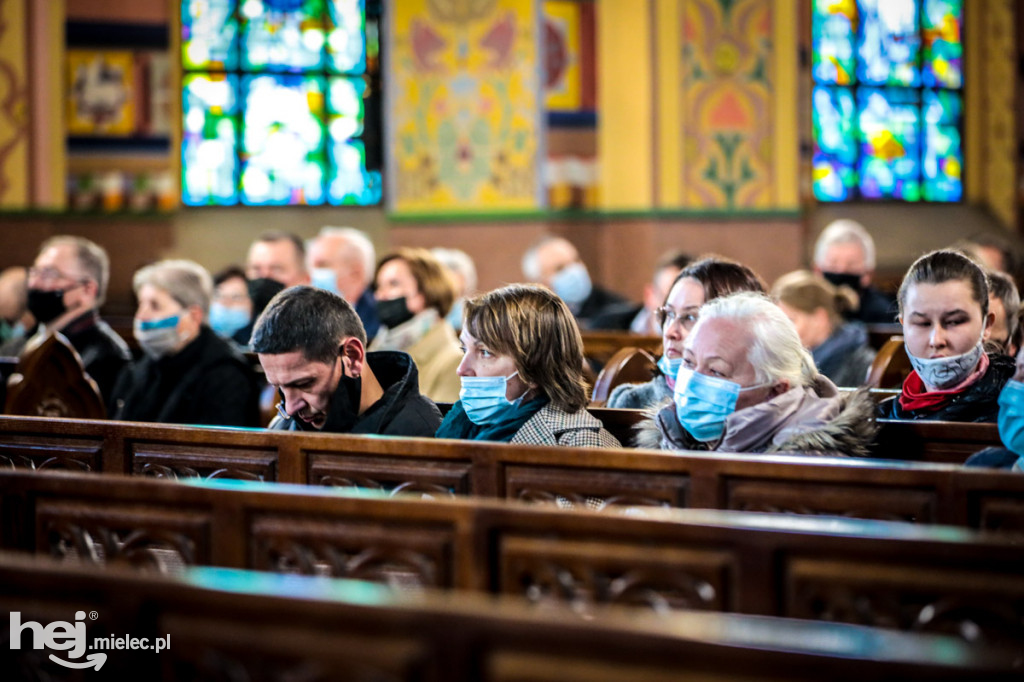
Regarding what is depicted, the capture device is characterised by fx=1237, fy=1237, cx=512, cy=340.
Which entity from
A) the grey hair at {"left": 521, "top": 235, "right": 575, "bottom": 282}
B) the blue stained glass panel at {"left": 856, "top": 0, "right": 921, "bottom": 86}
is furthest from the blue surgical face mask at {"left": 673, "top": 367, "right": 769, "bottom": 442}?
the blue stained glass panel at {"left": 856, "top": 0, "right": 921, "bottom": 86}

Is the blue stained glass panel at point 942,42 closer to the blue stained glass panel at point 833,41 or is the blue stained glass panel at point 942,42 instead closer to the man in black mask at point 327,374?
the blue stained glass panel at point 833,41

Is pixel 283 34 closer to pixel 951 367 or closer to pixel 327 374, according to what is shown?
pixel 327 374

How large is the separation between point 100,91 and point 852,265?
269 inches

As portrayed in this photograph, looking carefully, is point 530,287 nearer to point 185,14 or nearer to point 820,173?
point 185,14

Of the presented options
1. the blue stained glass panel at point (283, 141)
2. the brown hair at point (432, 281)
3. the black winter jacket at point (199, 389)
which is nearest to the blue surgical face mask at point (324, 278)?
the brown hair at point (432, 281)

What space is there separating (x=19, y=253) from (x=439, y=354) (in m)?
6.08

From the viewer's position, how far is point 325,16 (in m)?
11.8

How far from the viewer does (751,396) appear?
3172 millimetres

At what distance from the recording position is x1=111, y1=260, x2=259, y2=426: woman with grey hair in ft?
16.0

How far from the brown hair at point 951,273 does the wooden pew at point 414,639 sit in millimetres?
1984

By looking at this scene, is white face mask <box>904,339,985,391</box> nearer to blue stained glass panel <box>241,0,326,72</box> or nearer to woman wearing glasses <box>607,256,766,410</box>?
woman wearing glasses <box>607,256,766,410</box>

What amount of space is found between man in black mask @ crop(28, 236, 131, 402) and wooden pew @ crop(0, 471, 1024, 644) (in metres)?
3.08

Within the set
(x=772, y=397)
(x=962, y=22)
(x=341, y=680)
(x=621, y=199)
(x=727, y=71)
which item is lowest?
(x=341, y=680)

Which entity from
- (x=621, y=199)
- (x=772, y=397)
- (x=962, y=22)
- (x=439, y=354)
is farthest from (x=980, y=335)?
(x=962, y=22)
